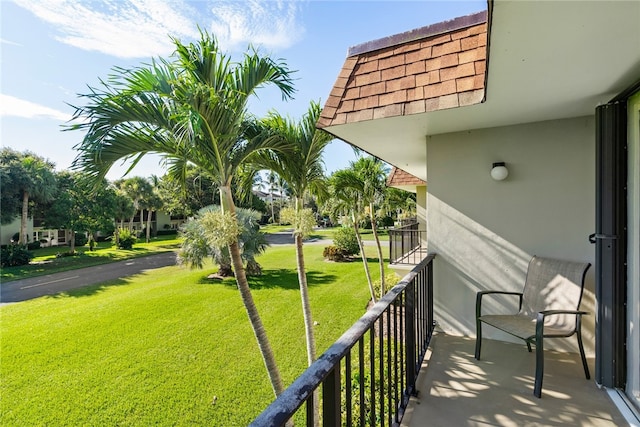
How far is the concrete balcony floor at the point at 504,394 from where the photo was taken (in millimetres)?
2266

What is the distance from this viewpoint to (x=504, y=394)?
2.57 meters

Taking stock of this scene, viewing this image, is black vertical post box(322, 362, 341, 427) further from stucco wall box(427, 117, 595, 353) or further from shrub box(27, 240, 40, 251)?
shrub box(27, 240, 40, 251)

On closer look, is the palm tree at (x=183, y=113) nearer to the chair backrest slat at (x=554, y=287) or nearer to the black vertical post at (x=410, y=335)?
the black vertical post at (x=410, y=335)

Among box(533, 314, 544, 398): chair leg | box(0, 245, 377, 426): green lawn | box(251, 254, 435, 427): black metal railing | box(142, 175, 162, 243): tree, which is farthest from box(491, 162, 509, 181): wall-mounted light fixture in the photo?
box(142, 175, 162, 243): tree

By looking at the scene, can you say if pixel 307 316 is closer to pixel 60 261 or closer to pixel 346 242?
pixel 346 242

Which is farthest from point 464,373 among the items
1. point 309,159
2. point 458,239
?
point 309,159

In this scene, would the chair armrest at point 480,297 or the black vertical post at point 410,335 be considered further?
the chair armrest at point 480,297

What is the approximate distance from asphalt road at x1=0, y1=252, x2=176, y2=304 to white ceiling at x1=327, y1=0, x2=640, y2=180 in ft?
56.0

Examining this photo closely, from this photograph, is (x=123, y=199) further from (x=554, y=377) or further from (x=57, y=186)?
(x=554, y=377)

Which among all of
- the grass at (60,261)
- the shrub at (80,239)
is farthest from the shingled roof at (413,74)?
the shrub at (80,239)

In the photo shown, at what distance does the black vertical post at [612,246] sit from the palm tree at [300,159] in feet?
12.2

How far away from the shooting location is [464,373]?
9.56 ft

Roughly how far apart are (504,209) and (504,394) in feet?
6.89

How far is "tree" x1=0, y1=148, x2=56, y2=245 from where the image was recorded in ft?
61.9
